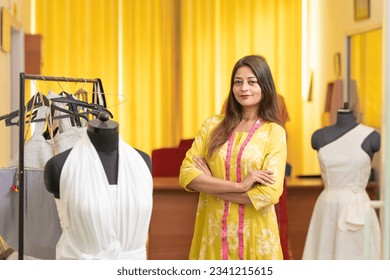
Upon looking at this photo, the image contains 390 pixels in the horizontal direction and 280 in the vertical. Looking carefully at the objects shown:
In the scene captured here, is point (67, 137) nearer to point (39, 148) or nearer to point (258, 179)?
point (39, 148)

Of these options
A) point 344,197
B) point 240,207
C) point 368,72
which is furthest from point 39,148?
point 368,72

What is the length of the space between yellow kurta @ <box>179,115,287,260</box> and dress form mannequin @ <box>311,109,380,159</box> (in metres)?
0.76

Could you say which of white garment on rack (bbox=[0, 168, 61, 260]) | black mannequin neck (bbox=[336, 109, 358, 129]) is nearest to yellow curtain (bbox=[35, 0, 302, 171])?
white garment on rack (bbox=[0, 168, 61, 260])

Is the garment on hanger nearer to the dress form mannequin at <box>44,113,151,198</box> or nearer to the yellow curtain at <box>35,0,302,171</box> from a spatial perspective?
the dress form mannequin at <box>44,113,151,198</box>

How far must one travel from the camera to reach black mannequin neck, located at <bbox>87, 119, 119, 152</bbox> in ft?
5.50

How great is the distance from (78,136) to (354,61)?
2.46 meters

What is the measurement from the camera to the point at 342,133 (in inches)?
113

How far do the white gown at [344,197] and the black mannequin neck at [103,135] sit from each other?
1.34 metres

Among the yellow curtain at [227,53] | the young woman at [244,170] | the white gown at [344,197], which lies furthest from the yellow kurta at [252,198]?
the yellow curtain at [227,53]

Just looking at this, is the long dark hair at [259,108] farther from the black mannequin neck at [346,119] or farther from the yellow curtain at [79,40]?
the black mannequin neck at [346,119]

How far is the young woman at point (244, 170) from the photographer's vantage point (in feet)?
6.88

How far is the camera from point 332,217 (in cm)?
288

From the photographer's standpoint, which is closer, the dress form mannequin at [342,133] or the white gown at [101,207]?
the white gown at [101,207]
